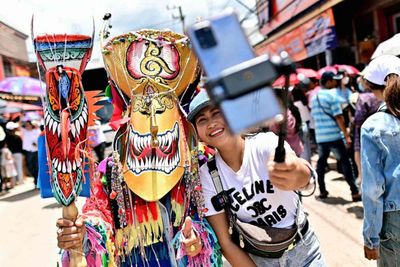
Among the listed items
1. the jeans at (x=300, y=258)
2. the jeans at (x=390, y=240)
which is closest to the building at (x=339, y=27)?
the jeans at (x=390, y=240)

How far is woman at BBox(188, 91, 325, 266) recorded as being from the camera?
171cm

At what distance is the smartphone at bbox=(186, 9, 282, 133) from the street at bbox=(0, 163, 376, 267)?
3.05 m

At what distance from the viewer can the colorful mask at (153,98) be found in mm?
1777

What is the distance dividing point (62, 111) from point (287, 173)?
35.8 inches

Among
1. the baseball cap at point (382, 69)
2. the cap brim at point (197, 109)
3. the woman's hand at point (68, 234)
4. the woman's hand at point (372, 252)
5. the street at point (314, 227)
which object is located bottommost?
the street at point (314, 227)

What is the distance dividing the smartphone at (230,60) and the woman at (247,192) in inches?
32.4

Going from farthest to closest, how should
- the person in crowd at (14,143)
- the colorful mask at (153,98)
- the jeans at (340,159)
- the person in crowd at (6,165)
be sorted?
the person in crowd at (14,143), the person in crowd at (6,165), the jeans at (340,159), the colorful mask at (153,98)

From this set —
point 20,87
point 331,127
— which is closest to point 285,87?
point 331,127

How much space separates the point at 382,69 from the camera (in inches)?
85.8

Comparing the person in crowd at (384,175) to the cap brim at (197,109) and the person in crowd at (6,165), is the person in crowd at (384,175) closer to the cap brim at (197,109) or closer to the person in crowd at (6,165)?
the cap brim at (197,109)

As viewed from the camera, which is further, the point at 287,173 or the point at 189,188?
the point at 189,188

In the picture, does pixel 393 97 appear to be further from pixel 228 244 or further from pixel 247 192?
pixel 228 244

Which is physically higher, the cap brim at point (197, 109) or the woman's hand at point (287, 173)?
the cap brim at point (197, 109)

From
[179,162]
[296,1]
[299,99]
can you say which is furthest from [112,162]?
[296,1]
